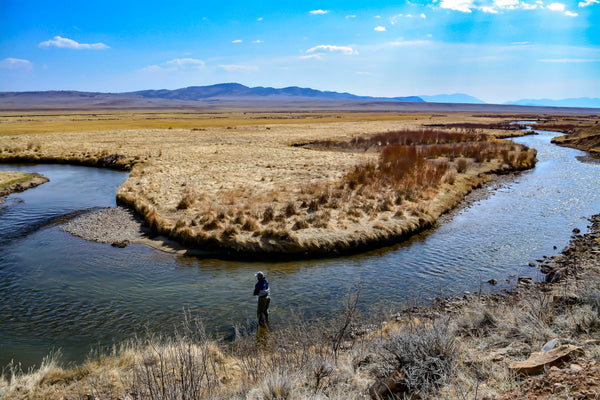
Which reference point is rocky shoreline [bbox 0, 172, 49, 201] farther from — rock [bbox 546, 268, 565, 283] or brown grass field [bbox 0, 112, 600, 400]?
rock [bbox 546, 268, 565, 283]

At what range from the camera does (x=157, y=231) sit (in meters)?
18.6

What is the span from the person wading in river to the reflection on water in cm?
47

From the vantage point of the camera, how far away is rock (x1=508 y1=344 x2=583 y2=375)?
5.70m

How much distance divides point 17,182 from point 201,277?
79.7 feet

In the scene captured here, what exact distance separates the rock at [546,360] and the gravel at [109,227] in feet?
52.9

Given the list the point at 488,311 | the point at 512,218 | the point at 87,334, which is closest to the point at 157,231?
the point at 87,334

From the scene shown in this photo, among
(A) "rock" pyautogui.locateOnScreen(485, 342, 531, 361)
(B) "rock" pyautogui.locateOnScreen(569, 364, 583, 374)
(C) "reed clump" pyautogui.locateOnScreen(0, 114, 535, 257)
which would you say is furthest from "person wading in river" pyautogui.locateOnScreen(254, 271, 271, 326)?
(B) "rock" pyautogui.locateOnScreen(569, 364, 583, 374)

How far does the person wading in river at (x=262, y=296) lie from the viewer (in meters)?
10.5

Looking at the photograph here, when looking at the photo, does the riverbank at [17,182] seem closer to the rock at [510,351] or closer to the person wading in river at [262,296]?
the person wading in river at [262,296]

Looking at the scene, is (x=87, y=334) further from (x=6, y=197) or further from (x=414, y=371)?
(x=6, y=197)

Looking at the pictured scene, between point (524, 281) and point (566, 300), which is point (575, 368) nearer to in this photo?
point (566, 300)

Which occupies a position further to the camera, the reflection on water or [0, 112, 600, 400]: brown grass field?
the reflection on water

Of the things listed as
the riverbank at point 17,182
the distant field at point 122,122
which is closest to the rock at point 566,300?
the riverbank at point 17,182

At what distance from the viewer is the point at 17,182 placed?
29719mm
